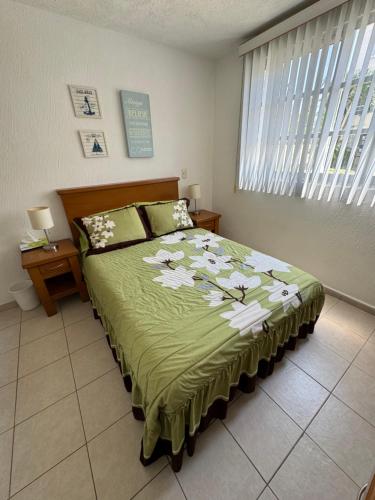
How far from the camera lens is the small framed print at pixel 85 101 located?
6.26ft

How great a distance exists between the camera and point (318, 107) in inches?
70.4

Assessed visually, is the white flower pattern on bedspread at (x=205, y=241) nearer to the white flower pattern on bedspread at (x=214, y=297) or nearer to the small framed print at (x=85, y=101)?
the white flower pattern on bedspread at (x=214, y=297)

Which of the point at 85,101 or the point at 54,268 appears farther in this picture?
the point at 85,101

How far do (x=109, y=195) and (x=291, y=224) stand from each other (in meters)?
2.05

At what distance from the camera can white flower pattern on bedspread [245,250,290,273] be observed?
60.9 inches

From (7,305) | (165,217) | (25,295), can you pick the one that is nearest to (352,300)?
(165,217)

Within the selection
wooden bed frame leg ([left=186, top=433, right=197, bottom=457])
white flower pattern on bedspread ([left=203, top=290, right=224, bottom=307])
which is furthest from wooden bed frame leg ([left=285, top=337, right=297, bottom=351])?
wooden bed frame leg ([left=186, top=433, right=197, bottom=457])

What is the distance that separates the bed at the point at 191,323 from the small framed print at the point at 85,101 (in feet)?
4.55

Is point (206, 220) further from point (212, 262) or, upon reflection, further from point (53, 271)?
point (53, 271)

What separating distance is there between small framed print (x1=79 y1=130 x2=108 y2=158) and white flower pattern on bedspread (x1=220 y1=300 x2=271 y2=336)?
6.63 ft

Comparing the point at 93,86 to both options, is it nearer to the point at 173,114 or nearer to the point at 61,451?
the point at 173,114

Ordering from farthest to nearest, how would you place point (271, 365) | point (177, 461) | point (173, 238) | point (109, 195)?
1. point (109, 195)
2. point (173, 238)
3. point (271, 365)
4. point (177, 461)

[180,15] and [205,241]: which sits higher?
[180,15]

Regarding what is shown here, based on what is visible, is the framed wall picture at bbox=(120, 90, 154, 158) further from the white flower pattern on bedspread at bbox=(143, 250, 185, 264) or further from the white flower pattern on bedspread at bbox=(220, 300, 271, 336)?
the white flower pattern on bedspread at bbox=(220, 300, 271, 336)
